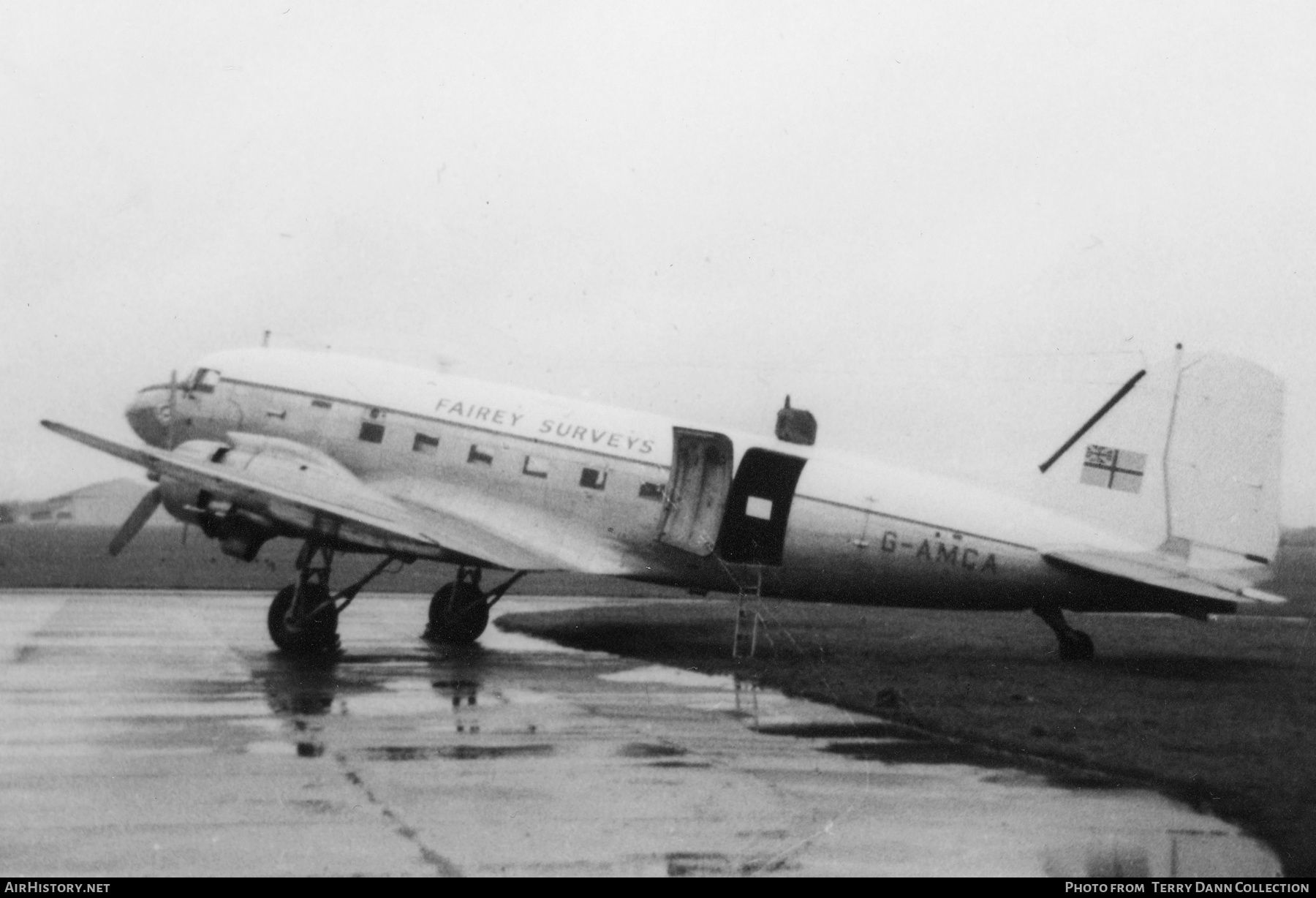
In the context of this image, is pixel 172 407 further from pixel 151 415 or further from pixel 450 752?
pixel 450 752

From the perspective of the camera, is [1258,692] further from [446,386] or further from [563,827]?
[446,386]

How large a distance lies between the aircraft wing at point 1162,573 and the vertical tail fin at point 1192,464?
1.11ft

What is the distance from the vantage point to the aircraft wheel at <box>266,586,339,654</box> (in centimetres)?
1581

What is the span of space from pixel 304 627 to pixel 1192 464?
1139 cm

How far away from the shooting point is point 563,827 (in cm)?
732

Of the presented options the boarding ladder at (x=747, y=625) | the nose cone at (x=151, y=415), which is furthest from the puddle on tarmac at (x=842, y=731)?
the nose cone at (x=151, y=415)

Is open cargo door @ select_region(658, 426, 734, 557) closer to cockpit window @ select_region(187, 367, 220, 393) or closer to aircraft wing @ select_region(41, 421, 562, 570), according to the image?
aircraft wing @ select_region(41, 421, 562, 570)

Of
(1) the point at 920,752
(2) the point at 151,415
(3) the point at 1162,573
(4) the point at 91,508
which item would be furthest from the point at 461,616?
(4) the point at 91,508

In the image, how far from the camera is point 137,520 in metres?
17.4

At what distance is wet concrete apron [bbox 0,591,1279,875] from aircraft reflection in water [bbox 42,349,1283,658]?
2.58 metres

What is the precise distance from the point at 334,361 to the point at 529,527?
13.7 ft

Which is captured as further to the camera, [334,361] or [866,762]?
[334,361]

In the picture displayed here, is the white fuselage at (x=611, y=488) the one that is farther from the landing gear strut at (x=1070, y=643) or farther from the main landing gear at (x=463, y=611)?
the main landing gear at (x=463, y=611)
